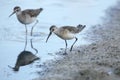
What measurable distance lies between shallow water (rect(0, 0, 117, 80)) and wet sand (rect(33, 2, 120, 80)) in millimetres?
329

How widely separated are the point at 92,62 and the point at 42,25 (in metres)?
4.04

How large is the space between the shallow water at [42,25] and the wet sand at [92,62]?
33cm

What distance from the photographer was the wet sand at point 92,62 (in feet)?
32.1

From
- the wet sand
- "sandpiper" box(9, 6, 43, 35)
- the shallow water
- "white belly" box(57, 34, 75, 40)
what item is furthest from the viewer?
"sandpiper" box(9, 6, 43, 35)

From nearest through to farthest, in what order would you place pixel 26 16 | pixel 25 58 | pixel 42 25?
pixel 25 58 < pixel 26 16 < pixel 42 25

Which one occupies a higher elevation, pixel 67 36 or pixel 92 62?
pixel 67 36

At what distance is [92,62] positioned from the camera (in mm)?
10742

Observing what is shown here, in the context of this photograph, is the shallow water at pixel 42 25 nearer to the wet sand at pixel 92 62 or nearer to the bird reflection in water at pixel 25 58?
the bird reflection in water at pixel 25 58

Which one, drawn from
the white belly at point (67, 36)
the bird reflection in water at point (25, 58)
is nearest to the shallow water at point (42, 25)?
the bird reflection in water at point (25, 58)

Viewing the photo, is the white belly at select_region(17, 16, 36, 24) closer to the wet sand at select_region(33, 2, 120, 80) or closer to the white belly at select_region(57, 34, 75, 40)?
the wet sand at select_region(33, 2, 120, 80)

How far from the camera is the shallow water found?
1062cm

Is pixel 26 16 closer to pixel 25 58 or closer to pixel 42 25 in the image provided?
pixel 42 25

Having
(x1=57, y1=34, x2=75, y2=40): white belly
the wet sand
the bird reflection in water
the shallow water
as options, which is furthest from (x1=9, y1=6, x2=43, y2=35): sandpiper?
(x1=57, y1=34, x2=75, y2=40): white belly

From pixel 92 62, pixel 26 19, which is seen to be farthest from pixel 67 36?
pixel 26 19
